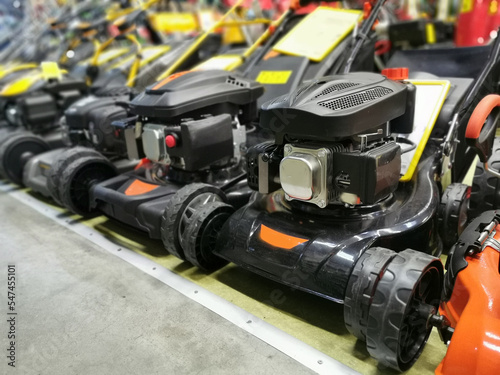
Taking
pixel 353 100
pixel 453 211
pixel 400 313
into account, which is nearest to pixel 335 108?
pixel 353 100

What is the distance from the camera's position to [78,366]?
4.05 ft

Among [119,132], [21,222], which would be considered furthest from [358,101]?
[21,222]

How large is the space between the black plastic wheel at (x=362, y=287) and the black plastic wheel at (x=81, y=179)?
1631mm

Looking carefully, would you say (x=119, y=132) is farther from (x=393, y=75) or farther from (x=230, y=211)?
(x=393, y=75)

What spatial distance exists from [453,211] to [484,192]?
9.7 inches

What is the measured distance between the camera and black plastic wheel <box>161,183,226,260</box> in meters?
1.63

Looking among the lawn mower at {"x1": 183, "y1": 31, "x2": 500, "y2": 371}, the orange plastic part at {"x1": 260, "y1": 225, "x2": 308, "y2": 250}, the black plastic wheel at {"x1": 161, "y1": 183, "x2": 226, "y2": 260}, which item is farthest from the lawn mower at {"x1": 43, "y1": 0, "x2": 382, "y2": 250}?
the orange plastic part at {"x1": 260, "y1": 225, "x2": 308, "y2": 250}

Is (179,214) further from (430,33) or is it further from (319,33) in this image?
(430,33)

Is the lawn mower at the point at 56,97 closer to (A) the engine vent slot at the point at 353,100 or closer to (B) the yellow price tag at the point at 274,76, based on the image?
(B) the yellow price tag at the point at 274,76

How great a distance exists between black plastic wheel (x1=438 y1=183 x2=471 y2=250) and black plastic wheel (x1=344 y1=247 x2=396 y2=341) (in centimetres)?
55

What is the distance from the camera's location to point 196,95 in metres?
1.87

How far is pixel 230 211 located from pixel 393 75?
817 millimetres

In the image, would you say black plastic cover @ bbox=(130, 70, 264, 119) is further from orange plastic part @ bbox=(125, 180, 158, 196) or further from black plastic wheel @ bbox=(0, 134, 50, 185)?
black plastic wheel @ bbox=(0, 134, 50, 185)

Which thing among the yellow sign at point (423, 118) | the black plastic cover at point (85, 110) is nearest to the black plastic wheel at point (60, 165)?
the black plastic cover at point (85, 110)
